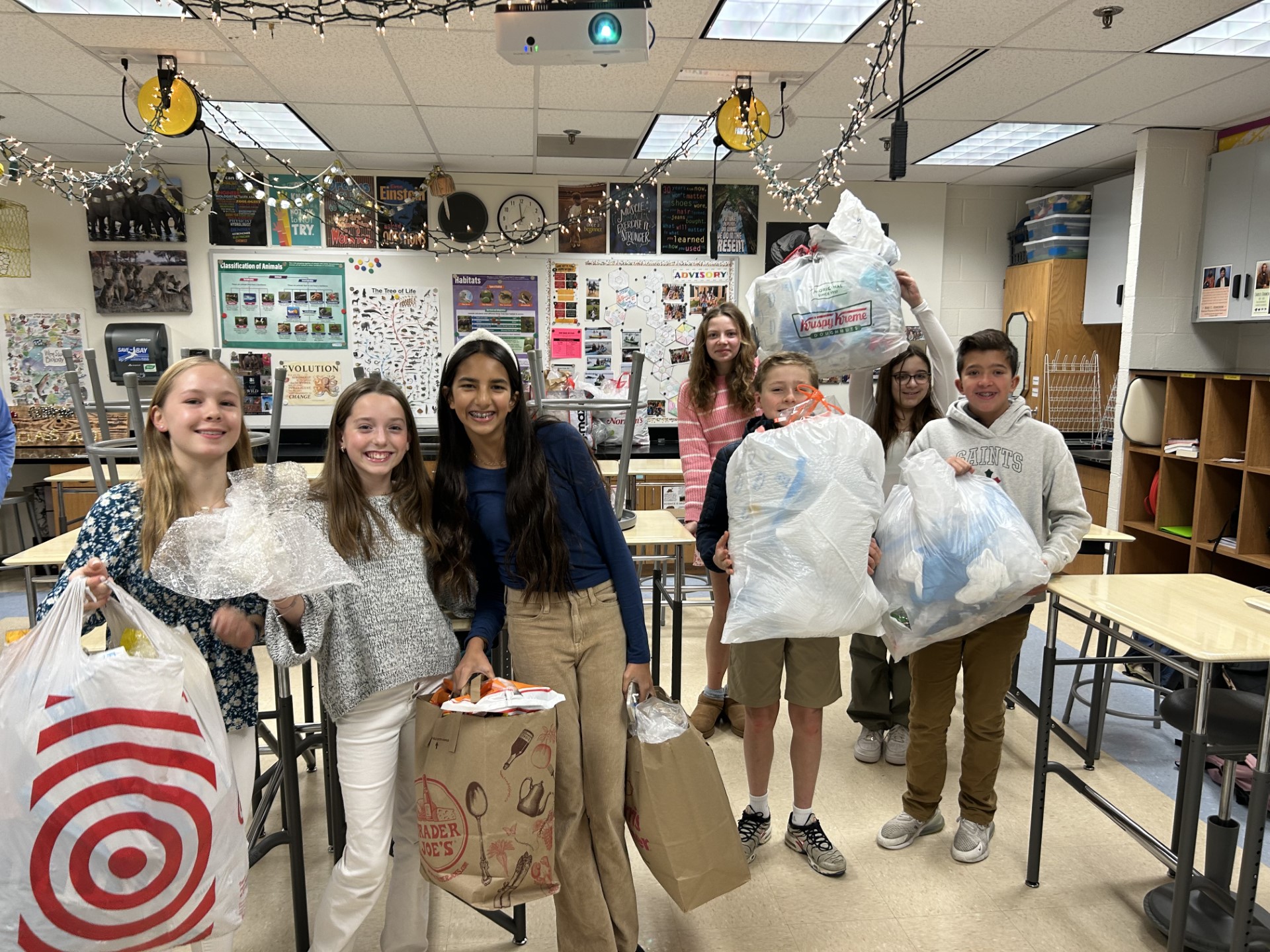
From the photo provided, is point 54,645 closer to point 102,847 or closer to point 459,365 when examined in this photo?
point 102,847

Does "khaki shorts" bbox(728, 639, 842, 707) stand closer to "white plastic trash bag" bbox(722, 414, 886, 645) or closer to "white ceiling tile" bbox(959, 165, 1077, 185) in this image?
"white plastic trash bag" bbox(722, 414, 886, 645)

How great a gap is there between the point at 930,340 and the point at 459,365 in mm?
1462

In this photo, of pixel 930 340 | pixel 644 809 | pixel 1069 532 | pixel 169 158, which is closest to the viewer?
pixel 644 809

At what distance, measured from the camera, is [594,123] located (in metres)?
4.18

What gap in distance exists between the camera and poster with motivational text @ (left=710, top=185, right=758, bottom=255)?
552 centimetres

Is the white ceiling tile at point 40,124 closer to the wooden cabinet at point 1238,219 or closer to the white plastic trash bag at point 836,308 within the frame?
the white plastic trash bag at point 836,308

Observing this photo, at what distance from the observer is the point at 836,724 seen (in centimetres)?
313


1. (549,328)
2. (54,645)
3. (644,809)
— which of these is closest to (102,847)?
(54,645)

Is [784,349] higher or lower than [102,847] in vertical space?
higher

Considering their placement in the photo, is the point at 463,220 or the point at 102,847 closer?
the point at 102,847

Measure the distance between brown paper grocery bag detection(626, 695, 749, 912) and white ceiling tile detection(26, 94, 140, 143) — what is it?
396 centimetres

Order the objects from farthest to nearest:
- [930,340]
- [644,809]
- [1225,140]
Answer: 1. [1225,140]
2. [930,340]
3. [644,809]

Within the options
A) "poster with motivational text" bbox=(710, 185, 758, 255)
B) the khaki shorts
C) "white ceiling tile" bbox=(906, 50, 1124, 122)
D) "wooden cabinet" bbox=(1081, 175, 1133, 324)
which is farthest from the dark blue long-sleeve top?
"wooden cabinet" bbox=(1081, 175, 1133, 324)

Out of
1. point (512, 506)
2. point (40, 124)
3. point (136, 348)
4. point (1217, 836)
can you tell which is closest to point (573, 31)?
point (512, 506)
